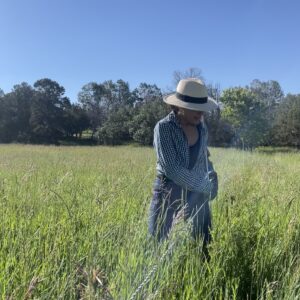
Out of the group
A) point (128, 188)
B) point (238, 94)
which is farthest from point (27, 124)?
point (128, 188)

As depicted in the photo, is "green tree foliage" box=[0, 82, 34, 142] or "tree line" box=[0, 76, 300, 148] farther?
"green tree foliage" box=[0, 82, 34, 142]

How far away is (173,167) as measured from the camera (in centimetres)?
236

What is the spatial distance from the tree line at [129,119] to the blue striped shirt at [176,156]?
34098mm

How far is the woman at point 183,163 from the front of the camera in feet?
7.79

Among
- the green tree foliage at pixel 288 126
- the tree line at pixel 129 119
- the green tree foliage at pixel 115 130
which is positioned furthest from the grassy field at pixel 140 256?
the green tree foliage at pixel 115 130

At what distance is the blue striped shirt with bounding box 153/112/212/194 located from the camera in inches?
93.0

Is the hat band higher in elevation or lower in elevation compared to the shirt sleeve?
higher

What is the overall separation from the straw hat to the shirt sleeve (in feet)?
0.67

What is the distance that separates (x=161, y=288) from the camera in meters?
1.82

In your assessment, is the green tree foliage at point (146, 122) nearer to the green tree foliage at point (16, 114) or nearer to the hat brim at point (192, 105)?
the green tree foliage at point (16, 114)

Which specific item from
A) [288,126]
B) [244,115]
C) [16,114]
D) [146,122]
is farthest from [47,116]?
[288,126]

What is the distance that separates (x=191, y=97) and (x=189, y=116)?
5.3 inches

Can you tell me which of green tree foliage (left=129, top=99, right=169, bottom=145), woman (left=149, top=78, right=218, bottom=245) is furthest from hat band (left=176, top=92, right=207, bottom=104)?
green tree foliage (left=129, top=99, right=169, bottom=145)

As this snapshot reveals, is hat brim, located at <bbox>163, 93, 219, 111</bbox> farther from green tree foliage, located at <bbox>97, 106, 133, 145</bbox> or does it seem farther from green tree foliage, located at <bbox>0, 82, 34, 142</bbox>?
green tree foliage, located at <bbox>0, 82, 34, 142</bbox>
